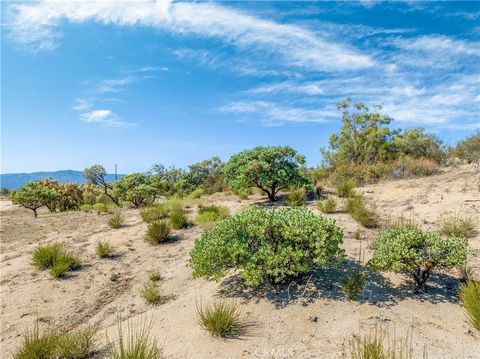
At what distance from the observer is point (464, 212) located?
1022cm

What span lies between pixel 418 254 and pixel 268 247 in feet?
8.24

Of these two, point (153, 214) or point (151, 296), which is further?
point (153, 214)

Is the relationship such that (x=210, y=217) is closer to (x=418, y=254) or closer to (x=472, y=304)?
(x=418, y=254)

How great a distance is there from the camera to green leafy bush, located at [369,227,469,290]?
219 inches

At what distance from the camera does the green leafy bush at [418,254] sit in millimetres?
5566

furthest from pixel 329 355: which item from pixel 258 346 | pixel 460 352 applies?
pixel 460 352

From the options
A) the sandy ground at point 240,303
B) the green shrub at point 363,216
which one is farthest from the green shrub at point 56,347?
the green shrub at point 363,216

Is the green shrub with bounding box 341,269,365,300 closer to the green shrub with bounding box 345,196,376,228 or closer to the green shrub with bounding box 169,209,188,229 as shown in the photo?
the green shrub with bounding box 345,196,376,228

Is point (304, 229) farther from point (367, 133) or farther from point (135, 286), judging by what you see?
point (367, 133)

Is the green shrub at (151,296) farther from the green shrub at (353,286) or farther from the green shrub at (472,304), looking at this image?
the green shrub at (472,304)

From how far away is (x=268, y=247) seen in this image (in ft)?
18.6

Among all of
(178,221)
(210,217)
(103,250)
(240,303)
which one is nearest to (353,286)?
(240,303)

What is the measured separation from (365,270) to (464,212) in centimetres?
577

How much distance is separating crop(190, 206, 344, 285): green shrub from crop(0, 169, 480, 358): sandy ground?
45 centimetres
